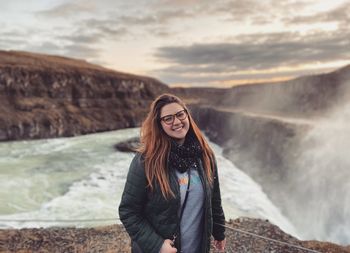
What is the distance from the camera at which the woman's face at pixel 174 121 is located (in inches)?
117

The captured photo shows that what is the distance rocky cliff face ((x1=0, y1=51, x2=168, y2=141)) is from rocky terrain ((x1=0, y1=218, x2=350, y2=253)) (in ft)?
157

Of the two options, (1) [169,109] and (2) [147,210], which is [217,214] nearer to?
(2) [147,210]

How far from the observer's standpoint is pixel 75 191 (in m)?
23.1

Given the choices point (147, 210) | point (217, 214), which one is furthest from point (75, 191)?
point (147, 210)

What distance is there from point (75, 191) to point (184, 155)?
845 inches

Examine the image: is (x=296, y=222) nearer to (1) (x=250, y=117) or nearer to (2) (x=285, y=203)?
(2) (x=285, y=203)

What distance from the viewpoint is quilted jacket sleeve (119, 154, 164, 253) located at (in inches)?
113

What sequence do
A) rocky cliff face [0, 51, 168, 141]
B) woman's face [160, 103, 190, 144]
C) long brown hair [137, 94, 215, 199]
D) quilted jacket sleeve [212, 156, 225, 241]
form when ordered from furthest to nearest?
rocky cliff face [0, 51, 168, 141], quilted jacket sleeve [212, 156, 225, 241], woman's face [160, 103, 190, 144], long brown hair [137, 94, 215, 199]

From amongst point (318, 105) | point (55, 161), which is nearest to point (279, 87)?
point (318, 105)

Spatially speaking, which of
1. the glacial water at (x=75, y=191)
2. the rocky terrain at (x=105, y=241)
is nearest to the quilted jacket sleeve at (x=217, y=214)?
the rocky terrain at (x=105, y=241)

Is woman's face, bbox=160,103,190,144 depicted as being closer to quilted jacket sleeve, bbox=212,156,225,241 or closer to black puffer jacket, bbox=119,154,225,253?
black puffer jacket, bbox=119,154,225,253

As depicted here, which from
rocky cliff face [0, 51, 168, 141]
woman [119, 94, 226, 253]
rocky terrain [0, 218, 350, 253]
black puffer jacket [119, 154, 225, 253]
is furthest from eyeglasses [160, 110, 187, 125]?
rocky cliff face [0, 51, 168, 141]

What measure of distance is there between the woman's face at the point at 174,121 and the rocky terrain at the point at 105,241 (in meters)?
7.53

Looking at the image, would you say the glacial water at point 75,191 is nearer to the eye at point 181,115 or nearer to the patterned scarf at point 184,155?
the patterned scarf at point 184,155
